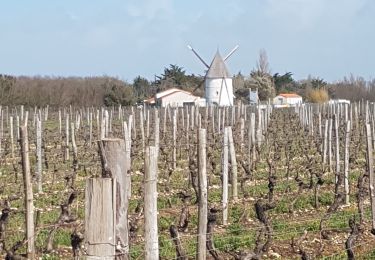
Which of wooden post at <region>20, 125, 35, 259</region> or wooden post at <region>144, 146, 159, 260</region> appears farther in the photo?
wooden post at <region>20, 125, 35, 259</region>

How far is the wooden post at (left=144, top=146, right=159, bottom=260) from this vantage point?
496cm

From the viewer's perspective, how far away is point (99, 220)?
146 inches

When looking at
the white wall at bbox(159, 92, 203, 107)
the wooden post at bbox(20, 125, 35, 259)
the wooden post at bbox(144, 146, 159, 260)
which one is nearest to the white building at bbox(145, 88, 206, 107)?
the white wall at bbox(159, 92, 203, 107)

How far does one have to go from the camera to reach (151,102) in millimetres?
73000

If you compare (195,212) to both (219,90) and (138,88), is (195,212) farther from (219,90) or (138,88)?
(138,88)

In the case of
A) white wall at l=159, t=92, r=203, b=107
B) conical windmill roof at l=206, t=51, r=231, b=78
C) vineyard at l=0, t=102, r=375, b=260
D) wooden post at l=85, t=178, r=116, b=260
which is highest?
conical windmill roof at l=206, t=51, r=231, b=78

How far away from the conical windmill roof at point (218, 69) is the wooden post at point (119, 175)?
58821mm

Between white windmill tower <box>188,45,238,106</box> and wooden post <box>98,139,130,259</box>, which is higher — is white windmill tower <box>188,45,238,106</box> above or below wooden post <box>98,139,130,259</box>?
above

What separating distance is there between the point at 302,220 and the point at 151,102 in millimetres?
62224

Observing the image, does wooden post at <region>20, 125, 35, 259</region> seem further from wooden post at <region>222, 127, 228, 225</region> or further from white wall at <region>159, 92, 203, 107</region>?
white wall at <region>159, 92, 203, 107</region>

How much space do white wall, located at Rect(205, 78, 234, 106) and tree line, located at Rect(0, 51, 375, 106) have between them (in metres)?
5.12

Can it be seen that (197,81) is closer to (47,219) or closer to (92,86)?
(92,86)

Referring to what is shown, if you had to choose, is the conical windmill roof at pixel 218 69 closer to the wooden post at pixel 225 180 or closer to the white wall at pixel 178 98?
the white wall at pixel 178 98

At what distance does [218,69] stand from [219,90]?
2.31 metres
